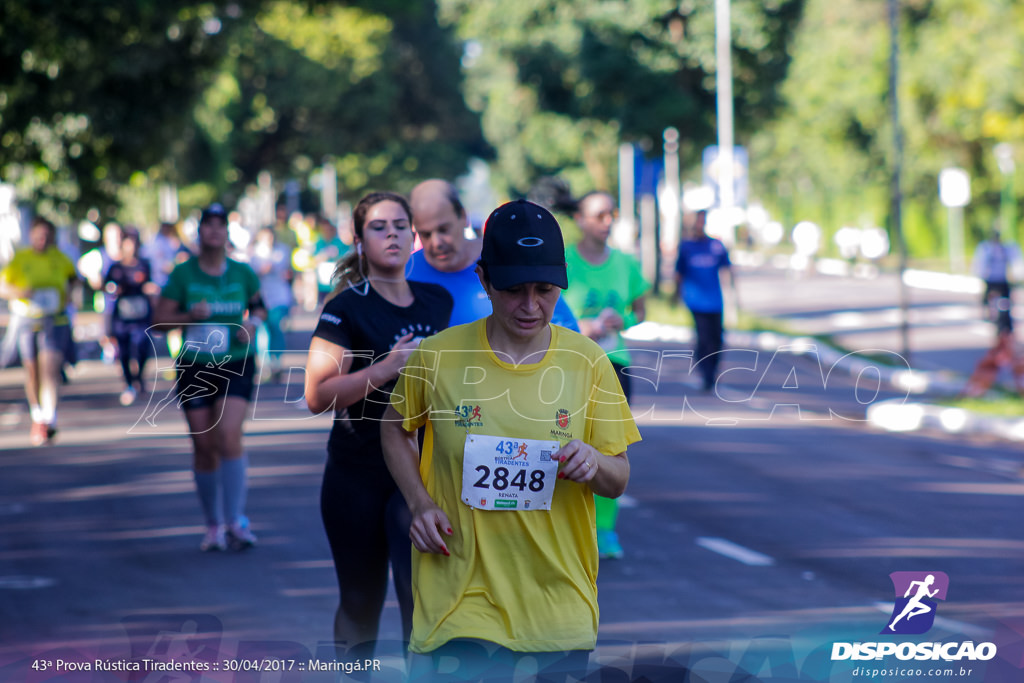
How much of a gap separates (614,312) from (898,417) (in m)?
8.16

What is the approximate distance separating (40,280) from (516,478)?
10.4 metres

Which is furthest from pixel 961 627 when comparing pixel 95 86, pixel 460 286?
pixel 95 86

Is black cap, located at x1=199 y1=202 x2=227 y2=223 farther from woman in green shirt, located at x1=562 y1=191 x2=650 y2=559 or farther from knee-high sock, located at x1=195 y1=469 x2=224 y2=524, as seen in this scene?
woman in green shirt, located at x1=562 y1=191 x2=650 y2=559

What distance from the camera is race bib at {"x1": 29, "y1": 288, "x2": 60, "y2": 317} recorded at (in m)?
12.9

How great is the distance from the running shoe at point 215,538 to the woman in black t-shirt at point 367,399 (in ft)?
11.6

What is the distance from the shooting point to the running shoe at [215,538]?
8.62 meters

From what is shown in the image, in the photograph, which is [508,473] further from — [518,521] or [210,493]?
[210,493]

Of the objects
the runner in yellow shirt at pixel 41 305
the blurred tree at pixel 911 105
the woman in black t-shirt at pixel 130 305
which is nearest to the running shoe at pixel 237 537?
the runner in yellow shirt at pixel 41 305

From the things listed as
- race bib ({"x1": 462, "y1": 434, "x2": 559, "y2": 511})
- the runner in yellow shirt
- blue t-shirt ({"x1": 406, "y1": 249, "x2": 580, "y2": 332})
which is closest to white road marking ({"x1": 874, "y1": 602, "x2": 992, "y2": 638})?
blue t-shirt ({"x1": 406, "y1": 249, "x2": 580, "y2": 332})

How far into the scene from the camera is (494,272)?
3510 mm

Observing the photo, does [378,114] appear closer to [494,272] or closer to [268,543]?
[268,543]

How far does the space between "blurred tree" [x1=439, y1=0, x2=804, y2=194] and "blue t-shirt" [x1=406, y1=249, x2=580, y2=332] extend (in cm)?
3191

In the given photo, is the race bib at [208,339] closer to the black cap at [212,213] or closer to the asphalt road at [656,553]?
the black cap at [212,213]

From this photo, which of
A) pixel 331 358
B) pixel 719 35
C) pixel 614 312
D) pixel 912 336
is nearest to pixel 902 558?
pixel 614 312
